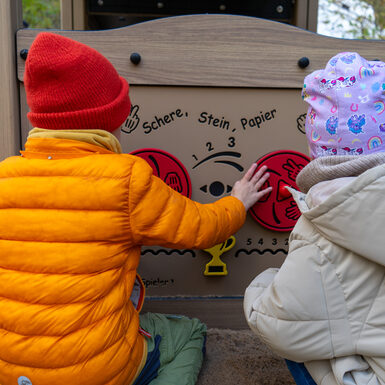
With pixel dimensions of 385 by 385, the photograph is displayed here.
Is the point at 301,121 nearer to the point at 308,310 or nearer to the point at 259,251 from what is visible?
the point at 259,251

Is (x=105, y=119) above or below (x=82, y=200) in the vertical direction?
above

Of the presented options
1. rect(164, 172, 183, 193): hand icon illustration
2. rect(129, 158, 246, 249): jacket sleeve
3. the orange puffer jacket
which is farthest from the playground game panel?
the orange puffer jacket

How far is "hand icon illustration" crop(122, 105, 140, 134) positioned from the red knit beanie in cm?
35

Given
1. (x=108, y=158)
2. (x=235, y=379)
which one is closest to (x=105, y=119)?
(x=108, y=158)

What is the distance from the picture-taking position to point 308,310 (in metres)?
0.74

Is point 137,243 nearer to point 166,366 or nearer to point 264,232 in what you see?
point 166,366

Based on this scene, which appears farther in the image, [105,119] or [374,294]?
[105,119]

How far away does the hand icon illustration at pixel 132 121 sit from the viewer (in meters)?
1.30

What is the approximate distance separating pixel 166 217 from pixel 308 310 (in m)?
0.36

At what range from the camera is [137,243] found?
972 mm

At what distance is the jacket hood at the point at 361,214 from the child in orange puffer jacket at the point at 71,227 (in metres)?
0.39

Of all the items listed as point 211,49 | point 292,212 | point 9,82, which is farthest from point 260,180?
point 9,82

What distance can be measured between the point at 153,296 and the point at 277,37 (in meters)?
0.91

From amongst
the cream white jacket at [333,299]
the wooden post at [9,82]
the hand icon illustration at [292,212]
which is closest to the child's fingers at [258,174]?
the hand icon illustration at [292,212]
